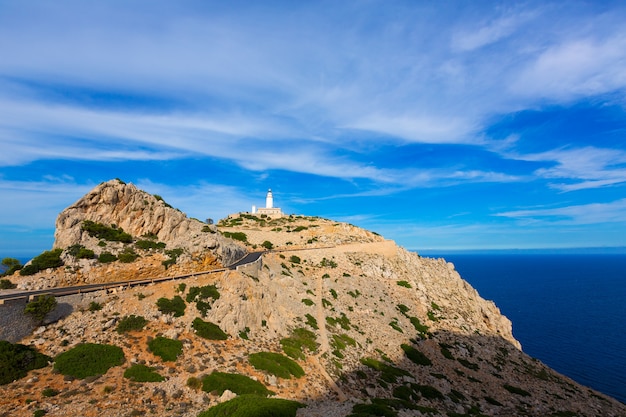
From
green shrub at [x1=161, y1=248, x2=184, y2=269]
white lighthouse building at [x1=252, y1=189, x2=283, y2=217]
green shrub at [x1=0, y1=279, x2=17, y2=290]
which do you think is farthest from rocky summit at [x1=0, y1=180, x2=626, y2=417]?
white lighthouse building at [x1=252, y1=189, x2=283, y2=217]

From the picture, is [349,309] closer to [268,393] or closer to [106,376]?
[268,393]

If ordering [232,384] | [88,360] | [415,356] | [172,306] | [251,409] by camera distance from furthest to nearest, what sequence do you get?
1. [415,356]
2. [172,306]
3. [232,384]
4. [88,360]
5. [251,409]

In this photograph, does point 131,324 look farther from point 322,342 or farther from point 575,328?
point 575,328

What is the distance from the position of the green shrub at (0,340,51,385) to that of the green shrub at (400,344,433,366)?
37036mm

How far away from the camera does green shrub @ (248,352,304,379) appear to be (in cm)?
2555

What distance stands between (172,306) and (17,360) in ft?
35.6

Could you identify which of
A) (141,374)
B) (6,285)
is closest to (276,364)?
(141,374)

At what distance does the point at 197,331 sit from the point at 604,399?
5912 centimetres

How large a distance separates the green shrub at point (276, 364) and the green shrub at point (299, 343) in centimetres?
178

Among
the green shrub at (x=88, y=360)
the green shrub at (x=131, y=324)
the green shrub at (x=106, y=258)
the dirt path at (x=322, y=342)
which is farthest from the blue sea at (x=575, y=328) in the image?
the green shrub at (x=106, y=258)

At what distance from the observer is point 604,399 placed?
48.0 metres

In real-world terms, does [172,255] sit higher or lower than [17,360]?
higher

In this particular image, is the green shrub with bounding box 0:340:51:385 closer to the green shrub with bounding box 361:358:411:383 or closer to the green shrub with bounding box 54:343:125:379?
the green shrub with bounding box 54:343:125:379

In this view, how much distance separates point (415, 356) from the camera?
137ft
